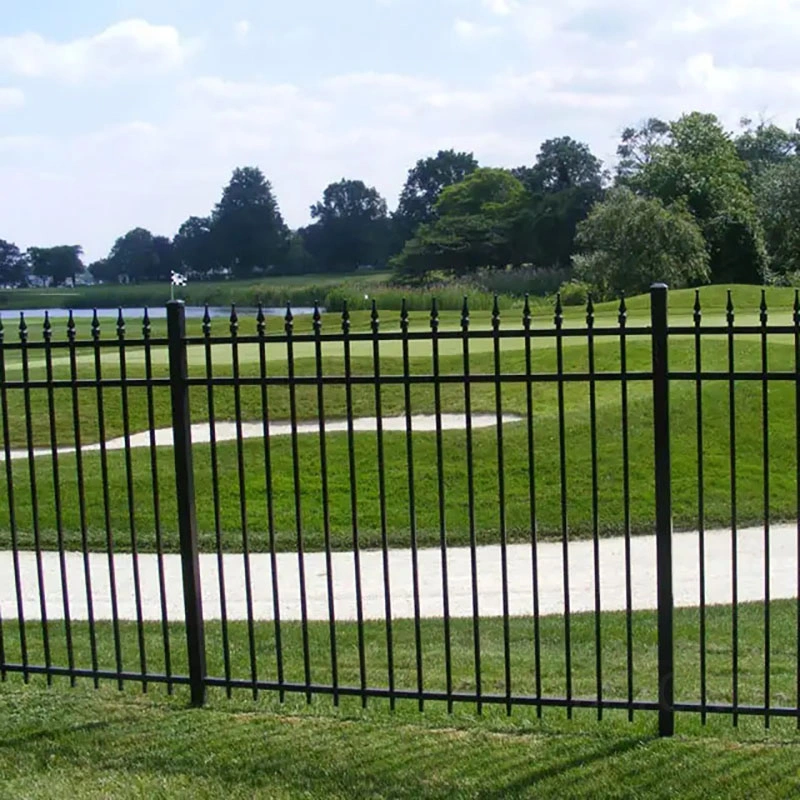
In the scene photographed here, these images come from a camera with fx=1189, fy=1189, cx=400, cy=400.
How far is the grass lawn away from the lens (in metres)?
12.3

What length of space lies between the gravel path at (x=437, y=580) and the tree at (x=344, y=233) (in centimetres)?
8232

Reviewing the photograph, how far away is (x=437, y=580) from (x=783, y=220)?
44.1 meters

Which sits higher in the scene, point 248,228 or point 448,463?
point 248,228

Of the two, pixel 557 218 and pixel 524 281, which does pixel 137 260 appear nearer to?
pixel 557 218

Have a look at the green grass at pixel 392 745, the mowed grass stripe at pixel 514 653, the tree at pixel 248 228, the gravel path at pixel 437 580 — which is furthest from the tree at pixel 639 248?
the tree at pixel 248 228

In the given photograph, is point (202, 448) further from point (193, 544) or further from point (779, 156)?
point (779, 156)

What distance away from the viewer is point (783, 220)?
166 ft

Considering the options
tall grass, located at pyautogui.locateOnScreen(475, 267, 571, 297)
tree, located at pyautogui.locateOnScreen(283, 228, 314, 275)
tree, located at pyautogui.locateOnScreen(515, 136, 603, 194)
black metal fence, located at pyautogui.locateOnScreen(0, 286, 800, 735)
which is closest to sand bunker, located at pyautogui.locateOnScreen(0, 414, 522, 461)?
black metal fence, located at pyautogui.locateOnScreen(0, 286, 800, 735)

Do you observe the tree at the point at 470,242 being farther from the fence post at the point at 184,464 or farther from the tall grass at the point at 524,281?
the fence post at the point at 184,464

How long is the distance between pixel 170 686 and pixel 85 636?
94.2 inches

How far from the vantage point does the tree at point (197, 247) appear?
3531 inches

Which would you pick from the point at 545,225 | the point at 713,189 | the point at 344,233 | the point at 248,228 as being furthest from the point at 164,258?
the point at 713,189

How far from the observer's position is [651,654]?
7828mm

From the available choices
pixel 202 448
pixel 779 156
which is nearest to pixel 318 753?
pixel 202 448
